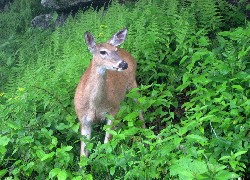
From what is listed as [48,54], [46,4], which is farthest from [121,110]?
[46,4]

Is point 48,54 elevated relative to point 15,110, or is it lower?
lower

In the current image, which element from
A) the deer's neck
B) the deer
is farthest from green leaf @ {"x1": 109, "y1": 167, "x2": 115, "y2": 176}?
the deer's neck

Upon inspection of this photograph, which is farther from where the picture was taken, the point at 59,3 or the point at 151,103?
the point at 59,3

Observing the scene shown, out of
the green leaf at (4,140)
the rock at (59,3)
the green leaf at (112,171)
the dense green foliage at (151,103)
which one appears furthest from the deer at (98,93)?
the rock at (59,3)

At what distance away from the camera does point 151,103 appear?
23.5ft

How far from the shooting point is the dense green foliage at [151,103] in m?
5.65

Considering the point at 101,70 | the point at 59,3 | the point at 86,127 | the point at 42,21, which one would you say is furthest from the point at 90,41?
the point at 42,21

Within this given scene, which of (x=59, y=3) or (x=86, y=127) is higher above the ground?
(x=86, y=127)

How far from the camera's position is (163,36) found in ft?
31.5

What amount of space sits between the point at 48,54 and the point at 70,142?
408 centimetres

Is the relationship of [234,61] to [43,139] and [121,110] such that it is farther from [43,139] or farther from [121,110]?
[43,139]

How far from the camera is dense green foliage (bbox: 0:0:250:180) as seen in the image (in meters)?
5.65

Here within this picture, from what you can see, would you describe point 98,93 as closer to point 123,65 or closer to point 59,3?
point 123,65

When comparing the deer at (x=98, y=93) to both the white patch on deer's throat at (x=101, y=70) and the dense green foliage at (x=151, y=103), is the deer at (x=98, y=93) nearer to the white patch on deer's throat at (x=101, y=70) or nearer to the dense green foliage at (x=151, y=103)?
the white patch on deer's throat at (x=101, y=70)
